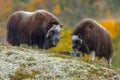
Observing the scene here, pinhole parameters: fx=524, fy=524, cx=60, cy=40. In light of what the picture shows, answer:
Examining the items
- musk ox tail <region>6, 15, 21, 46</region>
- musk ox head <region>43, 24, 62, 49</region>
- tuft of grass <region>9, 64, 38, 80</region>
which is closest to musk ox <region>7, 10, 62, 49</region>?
musk ox head <region>43, 24, 62, 49</region>

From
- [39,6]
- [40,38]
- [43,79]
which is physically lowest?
[43,79]

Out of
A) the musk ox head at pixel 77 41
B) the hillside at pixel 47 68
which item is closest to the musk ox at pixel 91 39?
the musk ox head at pixel 77 41

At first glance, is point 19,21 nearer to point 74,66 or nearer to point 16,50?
point 16,50

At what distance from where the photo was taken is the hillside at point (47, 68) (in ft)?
39.1

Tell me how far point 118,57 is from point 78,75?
2565cm

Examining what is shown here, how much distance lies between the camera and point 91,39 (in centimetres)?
1568

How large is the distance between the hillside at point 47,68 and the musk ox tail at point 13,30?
11.6 ft

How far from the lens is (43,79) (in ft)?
38.7

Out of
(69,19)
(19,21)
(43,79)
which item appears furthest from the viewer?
(69,19)

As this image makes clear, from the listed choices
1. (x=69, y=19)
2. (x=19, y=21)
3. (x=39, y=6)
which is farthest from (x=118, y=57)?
(x=39, y=6)

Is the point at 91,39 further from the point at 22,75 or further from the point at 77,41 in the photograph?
the point at 22,75

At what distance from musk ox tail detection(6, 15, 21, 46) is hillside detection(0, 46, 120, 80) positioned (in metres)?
3.55

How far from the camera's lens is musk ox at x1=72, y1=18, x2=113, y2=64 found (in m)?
15.7

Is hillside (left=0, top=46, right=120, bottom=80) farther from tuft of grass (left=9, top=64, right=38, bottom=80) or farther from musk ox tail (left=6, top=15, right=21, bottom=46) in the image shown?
musk ox tail (left=6, top=15, right=21, bottom=46)
